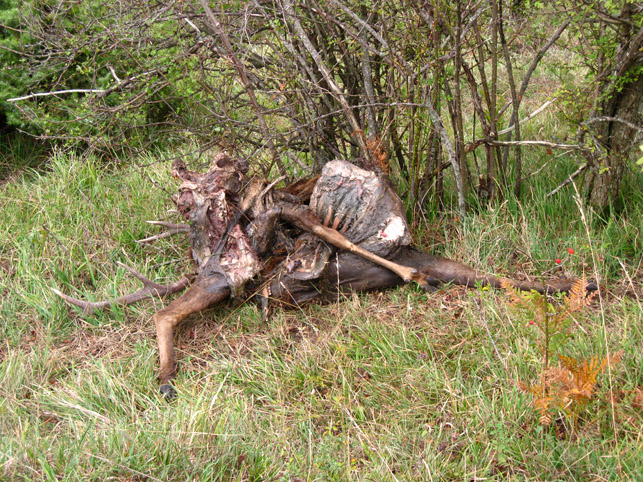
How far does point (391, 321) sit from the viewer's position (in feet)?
11.7

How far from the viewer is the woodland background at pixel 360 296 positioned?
258 cm

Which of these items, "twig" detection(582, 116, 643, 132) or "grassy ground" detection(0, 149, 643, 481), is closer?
"grassy ground" detection(0, 149, 643, 481)

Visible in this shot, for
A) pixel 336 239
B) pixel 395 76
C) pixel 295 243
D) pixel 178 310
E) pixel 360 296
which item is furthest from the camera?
pixel 395 76

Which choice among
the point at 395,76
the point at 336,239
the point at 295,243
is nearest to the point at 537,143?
the point at 395,76

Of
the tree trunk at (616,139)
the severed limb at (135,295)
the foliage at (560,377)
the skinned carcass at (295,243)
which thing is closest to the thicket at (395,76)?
the tree trunk at (616,139)

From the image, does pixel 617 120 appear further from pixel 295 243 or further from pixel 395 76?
pixel 295 243

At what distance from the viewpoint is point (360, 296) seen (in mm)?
3795

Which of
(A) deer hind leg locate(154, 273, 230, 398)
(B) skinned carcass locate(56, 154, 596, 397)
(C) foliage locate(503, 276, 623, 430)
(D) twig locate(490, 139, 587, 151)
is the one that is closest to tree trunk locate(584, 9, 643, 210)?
(D) twig locate(490, 139, 587, 151)

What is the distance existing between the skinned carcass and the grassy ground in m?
0.14

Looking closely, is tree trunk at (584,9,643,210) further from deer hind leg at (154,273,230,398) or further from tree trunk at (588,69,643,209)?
deer hind leg at (154,273,230,398)

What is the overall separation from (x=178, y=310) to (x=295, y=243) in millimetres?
870

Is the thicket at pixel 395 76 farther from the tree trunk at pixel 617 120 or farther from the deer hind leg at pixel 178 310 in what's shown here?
the deer hind leg at pixel 178 310

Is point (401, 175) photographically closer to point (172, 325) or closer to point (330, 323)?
point (330, 323)

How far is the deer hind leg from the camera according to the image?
3.37 metres
